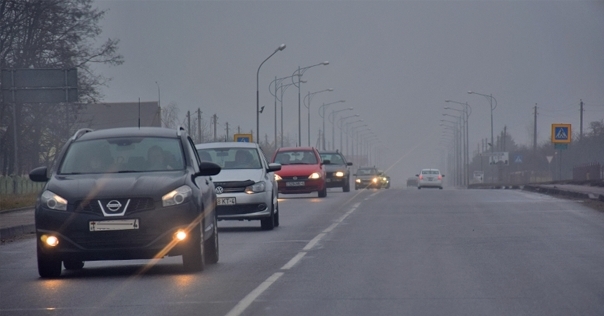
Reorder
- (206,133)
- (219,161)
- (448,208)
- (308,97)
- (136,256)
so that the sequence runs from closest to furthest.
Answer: (136,256), (219,161), (448,208), (308,97), (206,133)

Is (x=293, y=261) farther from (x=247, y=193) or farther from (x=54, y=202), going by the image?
(x=247, y=193)

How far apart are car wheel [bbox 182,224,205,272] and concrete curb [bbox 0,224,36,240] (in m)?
8.91

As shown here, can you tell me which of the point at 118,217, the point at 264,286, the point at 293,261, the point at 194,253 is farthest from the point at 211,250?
the point at 264,286

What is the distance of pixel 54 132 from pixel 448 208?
3453 cm

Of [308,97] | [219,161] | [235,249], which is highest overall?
[308,97]

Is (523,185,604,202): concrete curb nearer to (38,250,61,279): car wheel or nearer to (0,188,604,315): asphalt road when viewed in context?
(0,188,604,315): asphalt road

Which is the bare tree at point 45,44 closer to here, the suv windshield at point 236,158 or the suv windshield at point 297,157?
the suv windshield at point 297,157

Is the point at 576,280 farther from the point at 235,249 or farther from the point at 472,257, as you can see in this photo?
the point at 235,249

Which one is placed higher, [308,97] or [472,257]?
[308,97]

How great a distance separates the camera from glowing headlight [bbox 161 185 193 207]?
12.1m

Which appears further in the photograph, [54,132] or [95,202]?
[54,132]

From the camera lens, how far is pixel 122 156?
13102 millimetres

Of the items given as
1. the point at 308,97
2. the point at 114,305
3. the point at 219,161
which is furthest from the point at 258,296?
the point at 308,97

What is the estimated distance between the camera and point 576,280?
11.3m
